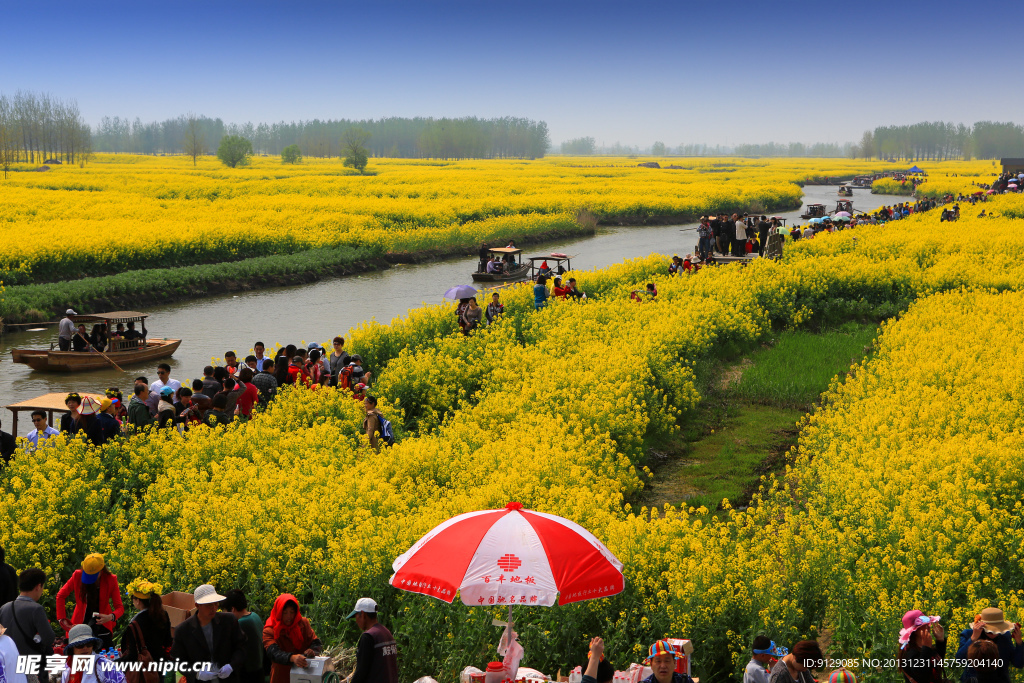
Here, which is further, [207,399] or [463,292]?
[463,292]

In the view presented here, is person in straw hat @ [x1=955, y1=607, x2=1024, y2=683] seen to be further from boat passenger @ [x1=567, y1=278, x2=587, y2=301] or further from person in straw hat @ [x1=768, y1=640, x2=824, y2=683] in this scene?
boat passenger @ [x1=567, y1=278, x2=587, y2=301]

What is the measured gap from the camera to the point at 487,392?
17766 mm

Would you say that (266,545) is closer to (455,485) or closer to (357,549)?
(357,549)

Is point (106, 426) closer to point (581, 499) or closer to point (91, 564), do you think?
point (91, 564)

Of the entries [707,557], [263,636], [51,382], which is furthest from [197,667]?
[51,382]

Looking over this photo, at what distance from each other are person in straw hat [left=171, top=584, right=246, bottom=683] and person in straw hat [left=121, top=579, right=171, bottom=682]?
438mm

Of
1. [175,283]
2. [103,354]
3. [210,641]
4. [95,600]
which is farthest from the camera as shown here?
[175,283]

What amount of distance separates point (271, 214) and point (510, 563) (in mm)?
52980

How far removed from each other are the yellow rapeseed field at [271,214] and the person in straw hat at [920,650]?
36228mm

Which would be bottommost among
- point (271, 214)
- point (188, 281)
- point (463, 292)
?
point (188, 281)

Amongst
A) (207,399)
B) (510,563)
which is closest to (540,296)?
(207,399)

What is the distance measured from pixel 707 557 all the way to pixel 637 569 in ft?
2.42

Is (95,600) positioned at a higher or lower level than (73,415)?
lower

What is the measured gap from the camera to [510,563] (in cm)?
745
